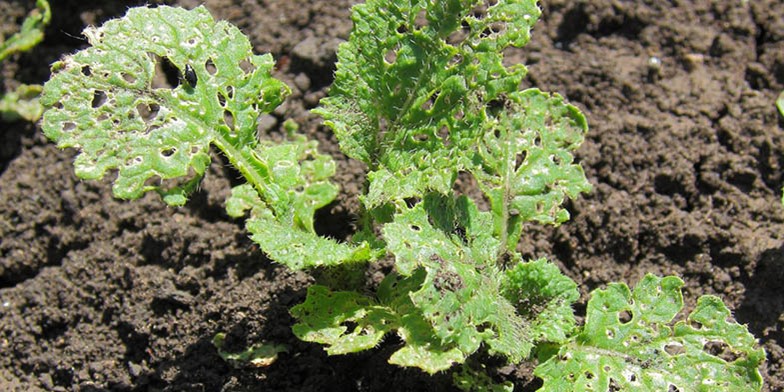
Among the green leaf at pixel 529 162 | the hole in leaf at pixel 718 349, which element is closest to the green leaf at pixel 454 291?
the green leaf at pixel 529 162

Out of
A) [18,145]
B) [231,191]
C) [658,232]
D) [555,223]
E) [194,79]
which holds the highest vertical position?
[194,79]

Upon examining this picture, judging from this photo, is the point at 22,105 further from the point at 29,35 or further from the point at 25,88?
the point at 29,35

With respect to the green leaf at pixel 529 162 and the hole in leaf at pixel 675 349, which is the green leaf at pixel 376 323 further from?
the hole in leaf at pixel 675 349

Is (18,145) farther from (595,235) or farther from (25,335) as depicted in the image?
(595,235)

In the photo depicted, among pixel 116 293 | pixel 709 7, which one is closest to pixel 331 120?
pixel 116 293

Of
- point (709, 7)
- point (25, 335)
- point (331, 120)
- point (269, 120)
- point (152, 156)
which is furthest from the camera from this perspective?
point (709, 7)

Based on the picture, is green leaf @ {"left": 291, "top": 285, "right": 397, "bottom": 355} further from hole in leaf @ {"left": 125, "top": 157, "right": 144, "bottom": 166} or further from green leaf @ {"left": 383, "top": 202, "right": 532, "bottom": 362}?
hole in leaf @ {"left": 125, "top": 157, "right": 144, "bottom": 166}

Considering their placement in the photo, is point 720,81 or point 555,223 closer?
point 555,223
